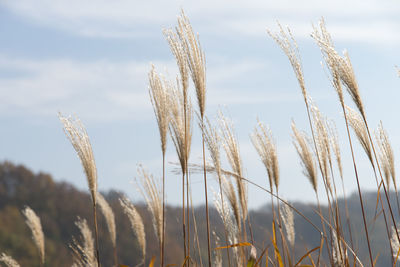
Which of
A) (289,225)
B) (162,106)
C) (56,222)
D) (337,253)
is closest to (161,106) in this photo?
(162,106)

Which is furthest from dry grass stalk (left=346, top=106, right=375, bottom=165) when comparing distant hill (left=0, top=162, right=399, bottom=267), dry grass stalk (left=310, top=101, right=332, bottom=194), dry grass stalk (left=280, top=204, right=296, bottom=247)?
distant hill (left=0, top=162, right=399, bottom=267)

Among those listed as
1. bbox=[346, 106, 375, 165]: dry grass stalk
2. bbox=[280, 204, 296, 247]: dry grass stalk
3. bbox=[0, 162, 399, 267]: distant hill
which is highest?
bbox=[0, 162, 399, 267]: distant hill

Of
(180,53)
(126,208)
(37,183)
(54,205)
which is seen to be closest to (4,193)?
(37,183)

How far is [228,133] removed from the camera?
95.9 inches

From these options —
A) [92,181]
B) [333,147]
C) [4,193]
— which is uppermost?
[4,193]

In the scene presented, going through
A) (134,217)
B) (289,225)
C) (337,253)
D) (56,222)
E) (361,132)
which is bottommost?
(337,253)

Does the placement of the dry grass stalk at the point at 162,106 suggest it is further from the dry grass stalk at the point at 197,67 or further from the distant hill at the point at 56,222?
the distant hill at the point at 56,222

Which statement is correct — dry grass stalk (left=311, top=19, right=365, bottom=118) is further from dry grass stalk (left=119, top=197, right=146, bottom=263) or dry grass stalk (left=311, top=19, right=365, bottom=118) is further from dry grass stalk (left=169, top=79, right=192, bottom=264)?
dry grass stalk (left=119, top=197, right=146, bottom=263)

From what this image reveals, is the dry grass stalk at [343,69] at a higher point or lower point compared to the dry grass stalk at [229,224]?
higher

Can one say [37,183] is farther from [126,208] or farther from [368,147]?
[368,147]

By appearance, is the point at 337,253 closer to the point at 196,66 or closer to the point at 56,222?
the point at 196,66

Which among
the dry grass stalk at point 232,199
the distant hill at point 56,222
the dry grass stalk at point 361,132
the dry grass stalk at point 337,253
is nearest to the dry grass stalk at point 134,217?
the dry grass stalk at point 232,199

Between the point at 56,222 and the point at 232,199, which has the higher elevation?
the point at 56,222

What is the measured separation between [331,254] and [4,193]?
20.3 m
